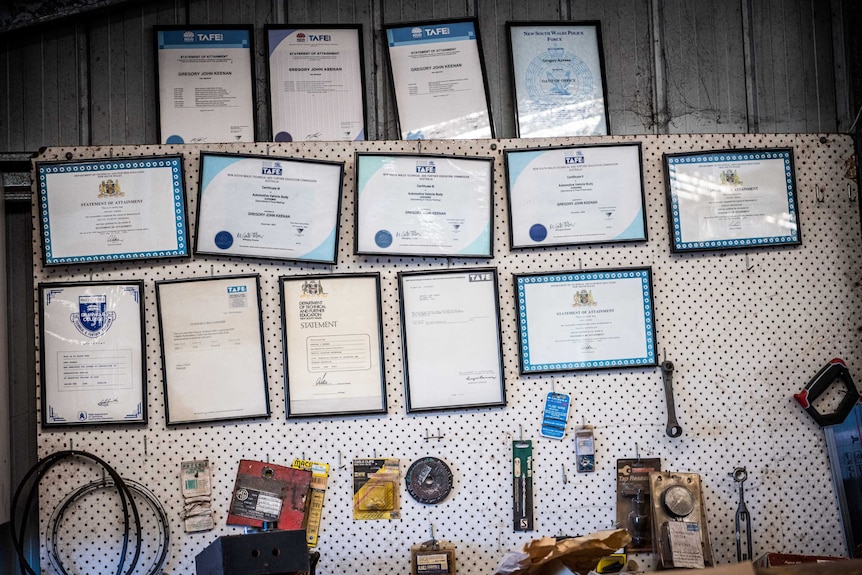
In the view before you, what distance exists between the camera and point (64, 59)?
8.52 ft

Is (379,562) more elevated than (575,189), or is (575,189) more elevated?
(575,189)

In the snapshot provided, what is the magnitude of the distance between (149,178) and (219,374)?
68 cm

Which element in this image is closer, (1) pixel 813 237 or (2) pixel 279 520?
(2) pixel 279 520

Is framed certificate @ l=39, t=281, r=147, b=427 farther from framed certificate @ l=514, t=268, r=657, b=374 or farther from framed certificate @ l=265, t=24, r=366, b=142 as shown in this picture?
framed certificate @ l=514, t=268, r=657, b=374

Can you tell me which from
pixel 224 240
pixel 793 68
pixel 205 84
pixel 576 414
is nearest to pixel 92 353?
pixel 224 240

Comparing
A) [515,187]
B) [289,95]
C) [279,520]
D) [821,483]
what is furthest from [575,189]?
[279,520]

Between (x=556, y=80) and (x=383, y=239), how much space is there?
2.67 ft

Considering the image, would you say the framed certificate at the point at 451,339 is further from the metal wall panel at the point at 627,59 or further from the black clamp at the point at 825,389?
the black clamp at the point at 825,389

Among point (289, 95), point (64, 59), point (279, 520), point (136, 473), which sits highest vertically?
point (64, 59)

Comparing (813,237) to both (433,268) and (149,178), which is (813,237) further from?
(149,178)

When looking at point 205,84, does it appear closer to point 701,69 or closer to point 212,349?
point 212,349

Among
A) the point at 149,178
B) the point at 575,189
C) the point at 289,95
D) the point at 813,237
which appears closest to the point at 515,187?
the point at 575,189

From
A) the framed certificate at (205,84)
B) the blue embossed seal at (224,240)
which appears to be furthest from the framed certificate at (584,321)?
the framed certificate at (205,84)

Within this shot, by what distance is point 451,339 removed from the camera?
251 cm
